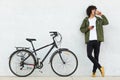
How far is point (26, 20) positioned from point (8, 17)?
0.53 metres

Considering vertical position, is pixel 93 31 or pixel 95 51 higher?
pixel 93 31

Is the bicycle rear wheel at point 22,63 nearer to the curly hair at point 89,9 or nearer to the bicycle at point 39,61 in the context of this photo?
the bicycle at point 39,61

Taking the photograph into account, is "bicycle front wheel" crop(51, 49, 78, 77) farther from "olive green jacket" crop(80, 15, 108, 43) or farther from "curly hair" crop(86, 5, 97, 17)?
"curly hair" crop(86, 5, 97, 17)

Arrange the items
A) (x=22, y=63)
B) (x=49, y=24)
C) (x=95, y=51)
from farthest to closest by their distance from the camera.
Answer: (x=49, y=24), (x=95, y=51), (x=22, y=63)

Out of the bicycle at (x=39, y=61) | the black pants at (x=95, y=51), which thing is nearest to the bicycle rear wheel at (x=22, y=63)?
the bicycle at (x=39, y=61)

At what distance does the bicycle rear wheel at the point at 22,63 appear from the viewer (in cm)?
1155

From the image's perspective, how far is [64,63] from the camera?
465 inches

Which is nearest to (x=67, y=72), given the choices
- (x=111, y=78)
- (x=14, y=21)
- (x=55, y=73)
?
(x=55, y=73)

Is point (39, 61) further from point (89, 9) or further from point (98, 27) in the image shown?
point (89, 9)

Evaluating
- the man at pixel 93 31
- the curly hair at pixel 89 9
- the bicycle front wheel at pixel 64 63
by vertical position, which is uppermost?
the curly hair at pixel 89 9

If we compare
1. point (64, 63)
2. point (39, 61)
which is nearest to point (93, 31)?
point (64, 63)

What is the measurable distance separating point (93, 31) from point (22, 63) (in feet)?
7.29

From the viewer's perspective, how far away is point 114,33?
39.7 feet

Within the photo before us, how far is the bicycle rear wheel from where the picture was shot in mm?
11555
